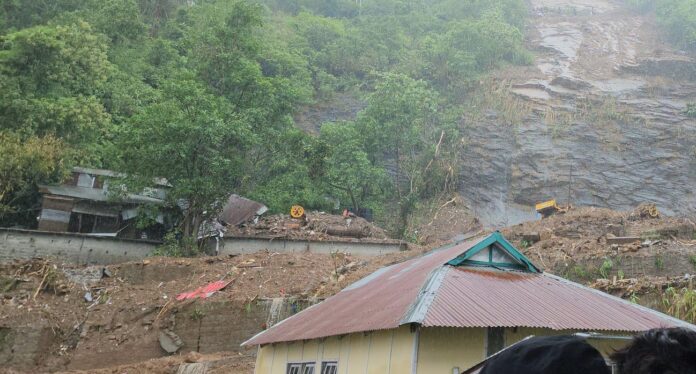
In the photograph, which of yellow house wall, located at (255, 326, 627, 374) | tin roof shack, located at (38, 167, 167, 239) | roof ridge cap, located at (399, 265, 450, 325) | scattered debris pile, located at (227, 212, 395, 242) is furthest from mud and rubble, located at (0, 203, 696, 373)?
roof ridge cap, located at (399, 265, 450, 325)

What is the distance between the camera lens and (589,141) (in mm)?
38031

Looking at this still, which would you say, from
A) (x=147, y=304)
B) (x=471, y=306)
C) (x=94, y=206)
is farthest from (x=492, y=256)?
(x=94, y=206)

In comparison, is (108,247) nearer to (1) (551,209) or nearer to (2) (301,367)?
(2) (301,367)

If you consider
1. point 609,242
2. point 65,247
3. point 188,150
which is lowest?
point 65,247

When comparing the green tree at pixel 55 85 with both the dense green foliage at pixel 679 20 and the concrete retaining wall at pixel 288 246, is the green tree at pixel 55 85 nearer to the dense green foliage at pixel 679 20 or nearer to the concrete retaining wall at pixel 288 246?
the concrete retaining wall at pixel 288 246

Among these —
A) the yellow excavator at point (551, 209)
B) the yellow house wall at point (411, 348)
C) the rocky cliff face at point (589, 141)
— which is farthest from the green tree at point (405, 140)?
the yellow house wall at point (411, 348)

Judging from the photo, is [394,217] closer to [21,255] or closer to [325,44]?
[21,255]

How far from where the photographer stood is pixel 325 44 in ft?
163

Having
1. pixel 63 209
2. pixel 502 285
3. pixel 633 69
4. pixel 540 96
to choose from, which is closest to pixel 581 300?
pixel 502 285

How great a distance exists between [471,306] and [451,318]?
65 cm

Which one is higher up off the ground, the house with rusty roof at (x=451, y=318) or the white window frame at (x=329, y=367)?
the house with rusty roof at (x=451, y=318)

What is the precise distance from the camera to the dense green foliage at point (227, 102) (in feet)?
79.5

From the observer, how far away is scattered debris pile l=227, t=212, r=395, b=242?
83.6 feet

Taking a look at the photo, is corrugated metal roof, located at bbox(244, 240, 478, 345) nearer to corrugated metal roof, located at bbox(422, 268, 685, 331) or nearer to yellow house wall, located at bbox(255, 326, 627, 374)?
yellow house wall, located at bbox(255, 326, 627, 374)
